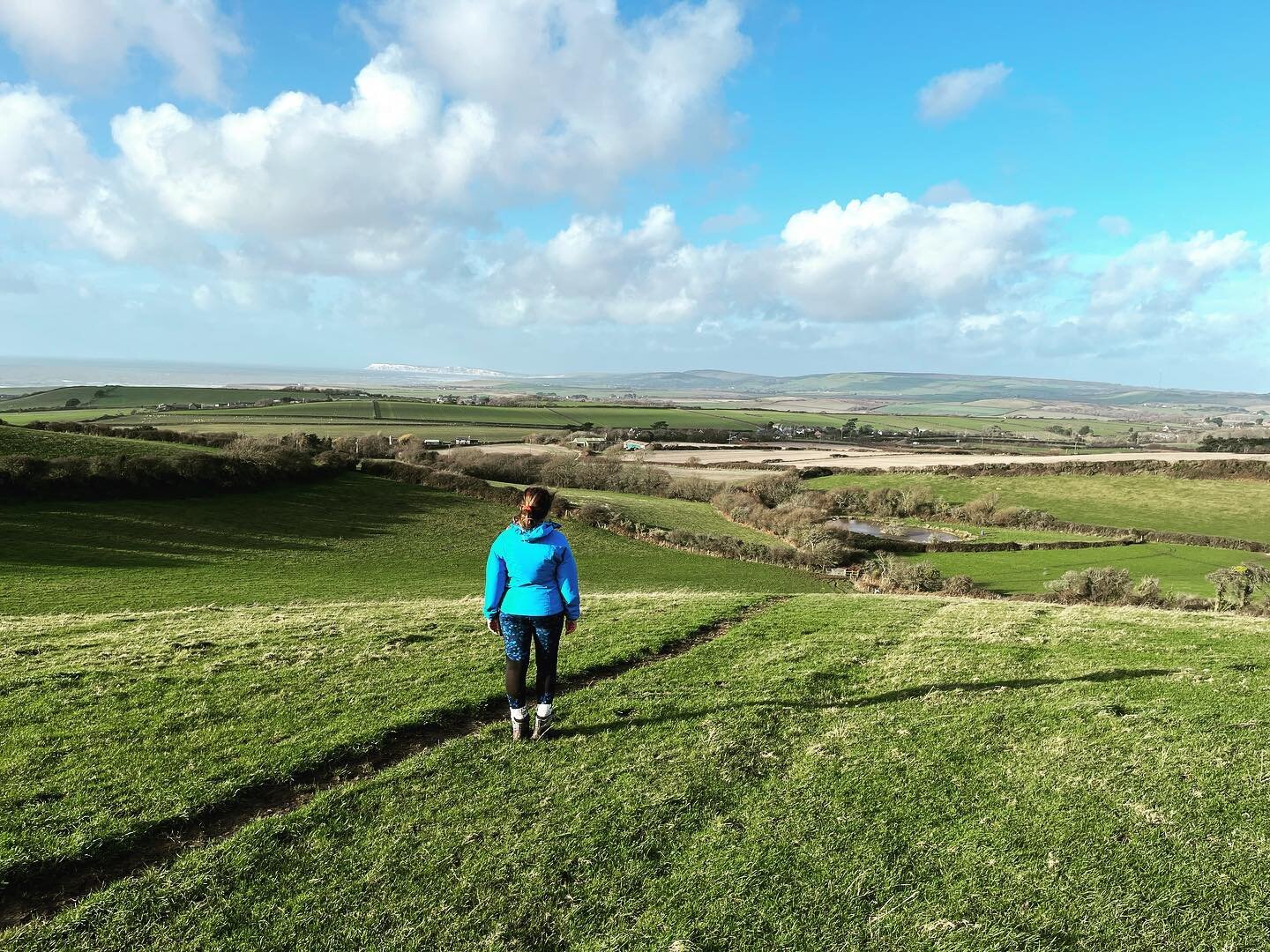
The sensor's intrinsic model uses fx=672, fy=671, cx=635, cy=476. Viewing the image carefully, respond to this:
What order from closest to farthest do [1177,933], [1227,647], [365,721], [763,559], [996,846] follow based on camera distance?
1. [1177,933]
2. [996,846]
3. [365,721]
4. [1227,647]
5. [763,559]

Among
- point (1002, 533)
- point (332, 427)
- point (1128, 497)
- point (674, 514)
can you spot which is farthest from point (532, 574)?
point (332, 427)

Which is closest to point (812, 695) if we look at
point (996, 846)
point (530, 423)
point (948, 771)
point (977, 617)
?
point (948, 771)

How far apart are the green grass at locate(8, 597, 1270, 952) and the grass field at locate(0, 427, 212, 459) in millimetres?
42169

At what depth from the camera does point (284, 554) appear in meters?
33.2

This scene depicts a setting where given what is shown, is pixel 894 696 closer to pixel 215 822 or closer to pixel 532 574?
pixel 532 574

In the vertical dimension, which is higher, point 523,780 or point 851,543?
point 523,780

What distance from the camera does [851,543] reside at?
4850cm

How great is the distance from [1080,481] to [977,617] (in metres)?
66.7

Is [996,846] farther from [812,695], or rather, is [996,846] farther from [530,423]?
[530,423]

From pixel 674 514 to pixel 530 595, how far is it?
1854 inches

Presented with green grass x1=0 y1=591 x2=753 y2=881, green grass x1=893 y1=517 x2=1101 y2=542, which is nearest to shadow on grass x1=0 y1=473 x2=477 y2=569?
green grass x1=0 y1=591 x2=753 y2=881

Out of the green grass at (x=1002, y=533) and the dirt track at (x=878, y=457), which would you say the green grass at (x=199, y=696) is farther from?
the dirt track at (x=878, y=457)

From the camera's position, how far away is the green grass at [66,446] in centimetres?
3859

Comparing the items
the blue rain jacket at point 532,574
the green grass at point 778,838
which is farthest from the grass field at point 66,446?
the green grass at point 778,838
